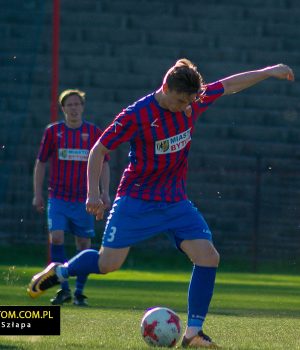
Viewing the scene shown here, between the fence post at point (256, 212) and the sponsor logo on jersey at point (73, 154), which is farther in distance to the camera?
the fence post at point (256, 212)

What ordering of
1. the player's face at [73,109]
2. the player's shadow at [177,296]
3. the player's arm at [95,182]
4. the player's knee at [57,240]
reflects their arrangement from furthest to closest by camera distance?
the player's knee at [57,240] < the player's face at [73,109] < the player's shadow at [177,296] < the player's arm at [95,182]

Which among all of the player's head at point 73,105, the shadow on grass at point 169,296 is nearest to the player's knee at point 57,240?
the shadow on grass at point 169,296

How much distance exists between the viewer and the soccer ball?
24.0ft

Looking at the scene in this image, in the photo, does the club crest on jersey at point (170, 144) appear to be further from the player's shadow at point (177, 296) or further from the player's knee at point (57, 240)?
the player's knee at point (57, 240)

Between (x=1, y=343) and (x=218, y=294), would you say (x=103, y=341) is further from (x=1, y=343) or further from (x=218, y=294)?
(x=218, y=294)

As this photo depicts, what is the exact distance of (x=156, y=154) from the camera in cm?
764

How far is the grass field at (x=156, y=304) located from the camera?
7.57 meters

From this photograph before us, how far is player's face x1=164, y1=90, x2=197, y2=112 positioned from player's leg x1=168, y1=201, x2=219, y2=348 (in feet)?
2.13

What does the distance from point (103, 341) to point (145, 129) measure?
1317mm

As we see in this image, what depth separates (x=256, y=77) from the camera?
26.1 feet

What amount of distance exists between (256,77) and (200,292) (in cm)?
144

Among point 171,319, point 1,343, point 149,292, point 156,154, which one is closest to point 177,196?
point 156,154

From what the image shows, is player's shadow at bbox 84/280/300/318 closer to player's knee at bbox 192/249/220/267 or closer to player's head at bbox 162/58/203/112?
player's knee at bbox 192/249/220/267

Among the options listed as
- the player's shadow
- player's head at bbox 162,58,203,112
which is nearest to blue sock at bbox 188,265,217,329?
player's head at bbox 162,58,203,112
